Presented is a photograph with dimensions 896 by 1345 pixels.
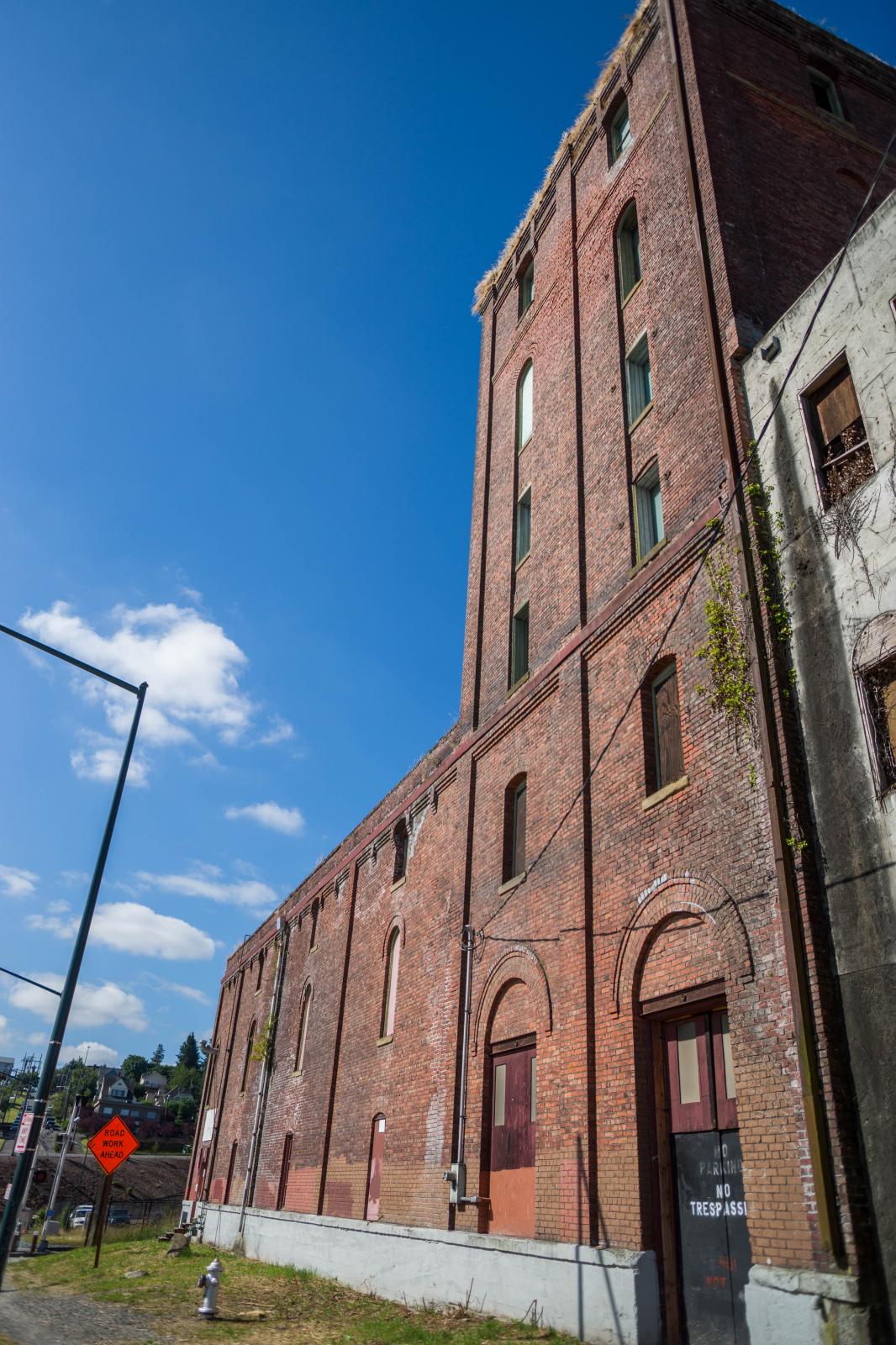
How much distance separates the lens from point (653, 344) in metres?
15.2

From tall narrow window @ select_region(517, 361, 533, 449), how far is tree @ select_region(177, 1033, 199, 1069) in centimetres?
17776

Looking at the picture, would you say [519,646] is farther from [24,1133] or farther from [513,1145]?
[24,1133]

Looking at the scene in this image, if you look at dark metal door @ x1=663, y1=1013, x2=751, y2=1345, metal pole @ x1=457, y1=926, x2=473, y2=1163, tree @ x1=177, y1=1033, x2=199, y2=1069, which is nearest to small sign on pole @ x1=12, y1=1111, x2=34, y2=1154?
metal pole @ x1=457, y1=926, x2=473, y2=1163

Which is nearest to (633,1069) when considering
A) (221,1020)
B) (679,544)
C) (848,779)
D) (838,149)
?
(848,779)

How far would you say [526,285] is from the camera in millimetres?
23750

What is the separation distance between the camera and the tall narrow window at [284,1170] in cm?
2350

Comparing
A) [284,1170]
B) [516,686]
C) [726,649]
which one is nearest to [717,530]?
[726,649]

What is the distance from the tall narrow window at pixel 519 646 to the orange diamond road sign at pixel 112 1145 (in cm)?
1313

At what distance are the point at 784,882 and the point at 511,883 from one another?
6.53 metres

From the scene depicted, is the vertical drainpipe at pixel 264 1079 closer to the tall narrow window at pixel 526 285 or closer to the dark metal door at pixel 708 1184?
the dark metal door at pixel 708 1184

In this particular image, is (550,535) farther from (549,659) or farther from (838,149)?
(838,149)

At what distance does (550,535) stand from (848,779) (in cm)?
929

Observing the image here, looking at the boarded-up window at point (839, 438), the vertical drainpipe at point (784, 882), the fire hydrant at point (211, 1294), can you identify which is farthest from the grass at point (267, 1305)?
the boarded-up window at point (839, 438)

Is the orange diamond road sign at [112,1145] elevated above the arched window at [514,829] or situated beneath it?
situated beneath
